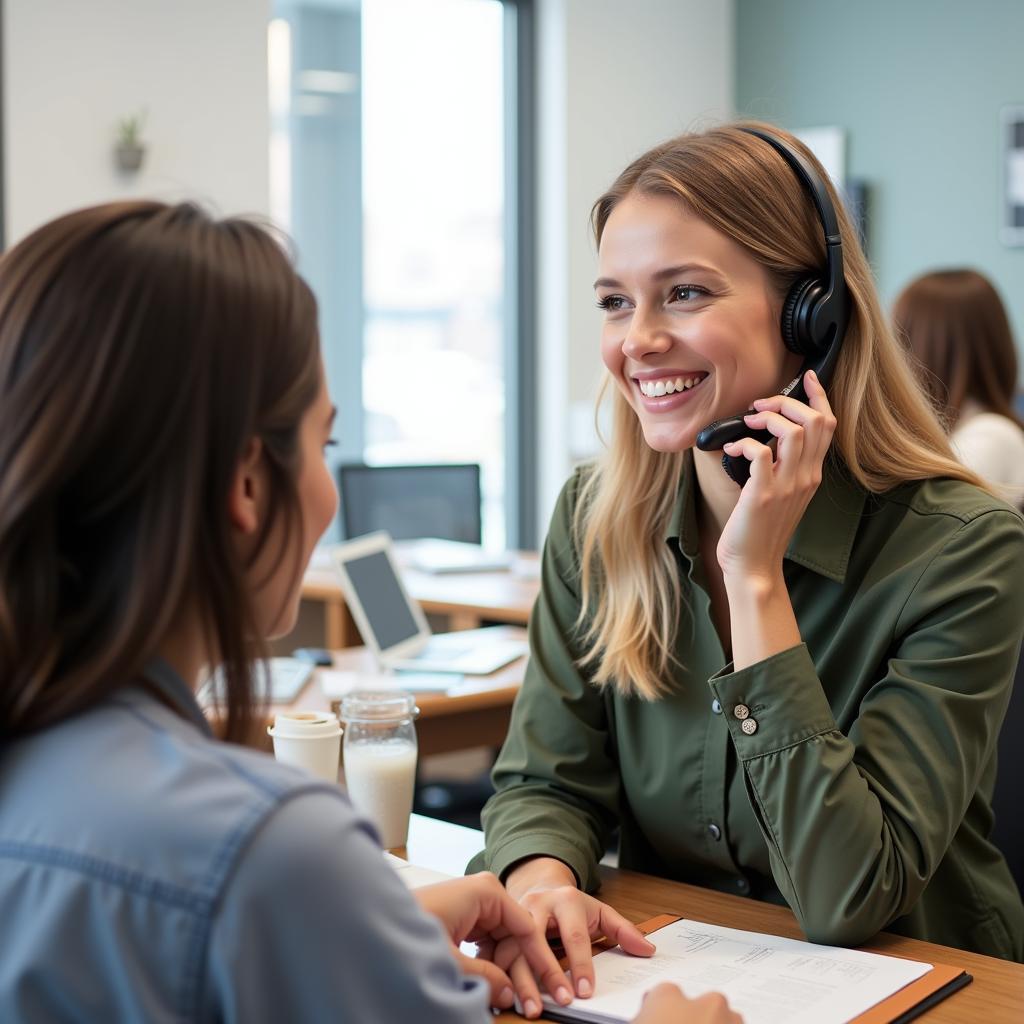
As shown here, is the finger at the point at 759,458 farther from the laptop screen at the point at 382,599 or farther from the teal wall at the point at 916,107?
the teal wall at the point at 916,107

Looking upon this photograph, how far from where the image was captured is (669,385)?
57.7 inches

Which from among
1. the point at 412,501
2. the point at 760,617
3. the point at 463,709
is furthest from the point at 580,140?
the point at 760,617

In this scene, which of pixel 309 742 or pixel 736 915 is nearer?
pixel 736 915

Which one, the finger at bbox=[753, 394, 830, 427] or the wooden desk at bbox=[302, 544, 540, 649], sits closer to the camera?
the finger at bbox=[753, 394, 830, 427]

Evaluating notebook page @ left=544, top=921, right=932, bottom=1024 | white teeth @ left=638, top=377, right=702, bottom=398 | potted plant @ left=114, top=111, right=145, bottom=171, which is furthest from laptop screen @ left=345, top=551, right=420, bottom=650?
potted plant @ left=114, top=111, right=145, bottom=171

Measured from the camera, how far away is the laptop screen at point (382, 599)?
8.28 feet

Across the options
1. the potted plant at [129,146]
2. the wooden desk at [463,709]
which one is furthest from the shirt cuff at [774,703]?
the potted plant at [129,146]

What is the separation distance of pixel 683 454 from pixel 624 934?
2.01ft

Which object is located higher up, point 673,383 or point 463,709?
point 673,383

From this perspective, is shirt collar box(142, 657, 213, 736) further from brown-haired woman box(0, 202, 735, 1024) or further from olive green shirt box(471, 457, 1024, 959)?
olive green shirt box(471, 457, 1024, 959)

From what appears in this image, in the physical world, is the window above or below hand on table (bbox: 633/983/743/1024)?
above

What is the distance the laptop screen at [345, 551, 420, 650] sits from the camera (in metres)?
2.52

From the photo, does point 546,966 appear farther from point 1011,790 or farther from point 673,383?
point 1011,790

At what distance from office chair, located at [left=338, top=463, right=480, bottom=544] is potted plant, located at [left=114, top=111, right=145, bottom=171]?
1.23 meters
